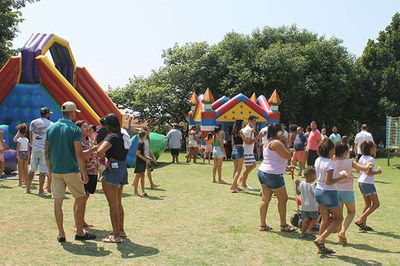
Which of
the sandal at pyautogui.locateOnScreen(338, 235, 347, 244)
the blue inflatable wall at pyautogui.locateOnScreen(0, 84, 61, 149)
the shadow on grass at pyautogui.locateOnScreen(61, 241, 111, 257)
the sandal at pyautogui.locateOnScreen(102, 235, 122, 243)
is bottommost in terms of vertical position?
the shadow on grass at pyautogui.locateOnScreen(61, 241, 111, 257)

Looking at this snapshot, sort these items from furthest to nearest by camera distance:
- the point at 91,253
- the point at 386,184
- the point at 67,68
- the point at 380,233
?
the point at 67,68 → the point at 386,184 → the point at 380,233 → the point at 91,253

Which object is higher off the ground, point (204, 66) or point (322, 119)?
point (204, 66)

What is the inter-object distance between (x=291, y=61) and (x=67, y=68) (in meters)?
16.4

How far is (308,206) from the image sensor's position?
21.6 feet

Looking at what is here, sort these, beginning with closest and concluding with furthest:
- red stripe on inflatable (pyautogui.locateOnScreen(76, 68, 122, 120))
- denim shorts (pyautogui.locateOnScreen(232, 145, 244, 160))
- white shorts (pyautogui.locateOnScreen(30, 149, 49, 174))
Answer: white shorts (pyautogui.locateOnScreen(30, 149, 49, 174)) → denim shorts (pyautogui.locateOnScreen(232, 145, 244, 160)) → red stripe on inflatable (pyautogui.locateOnScreen(76, 68, 122, 120))

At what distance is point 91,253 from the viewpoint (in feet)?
18.1

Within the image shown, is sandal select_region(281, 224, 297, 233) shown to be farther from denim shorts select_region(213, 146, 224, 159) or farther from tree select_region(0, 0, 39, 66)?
tree select_region(0, 0, 39, 66)

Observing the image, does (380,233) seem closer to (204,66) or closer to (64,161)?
(64,161)

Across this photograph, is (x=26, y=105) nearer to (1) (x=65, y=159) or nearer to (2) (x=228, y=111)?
(2) (x=228, y=111)

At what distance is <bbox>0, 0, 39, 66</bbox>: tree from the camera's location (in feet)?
81.5

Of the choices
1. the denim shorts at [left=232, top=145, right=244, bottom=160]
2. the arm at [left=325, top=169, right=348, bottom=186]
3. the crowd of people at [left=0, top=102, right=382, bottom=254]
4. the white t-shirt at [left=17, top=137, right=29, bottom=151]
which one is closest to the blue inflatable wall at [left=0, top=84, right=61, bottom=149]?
the white t-shirt at [left=17, top=137, right=29, bottom=151]

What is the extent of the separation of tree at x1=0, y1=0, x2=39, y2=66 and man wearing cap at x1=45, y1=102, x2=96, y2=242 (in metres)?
20.8

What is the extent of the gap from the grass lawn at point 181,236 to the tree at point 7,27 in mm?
17006

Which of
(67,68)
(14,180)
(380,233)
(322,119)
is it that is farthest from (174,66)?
(380,233)
